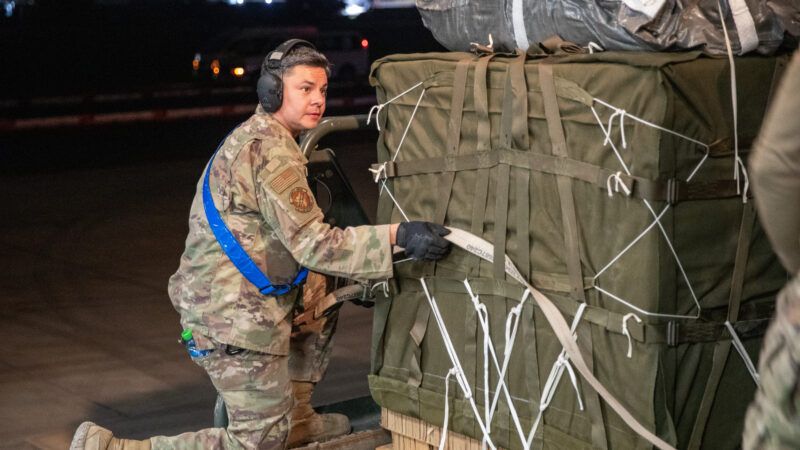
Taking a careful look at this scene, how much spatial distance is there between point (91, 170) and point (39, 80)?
14.6 m

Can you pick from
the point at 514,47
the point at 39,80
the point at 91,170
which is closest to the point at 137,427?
the point at 514,47

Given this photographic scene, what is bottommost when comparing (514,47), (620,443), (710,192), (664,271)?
(620,443)

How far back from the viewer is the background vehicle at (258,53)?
2572 centimetres

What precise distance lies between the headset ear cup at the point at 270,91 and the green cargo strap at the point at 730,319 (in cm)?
177

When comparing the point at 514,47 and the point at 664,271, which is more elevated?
the point at 514,47

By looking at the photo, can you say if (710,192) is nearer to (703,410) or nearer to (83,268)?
(703,410)

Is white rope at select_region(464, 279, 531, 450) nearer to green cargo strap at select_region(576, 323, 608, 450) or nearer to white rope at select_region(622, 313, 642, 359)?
green cargo strap at select_region(576, 323, 608, 450)

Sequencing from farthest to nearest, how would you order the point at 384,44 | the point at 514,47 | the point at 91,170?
1. the point at 384,44
2. the point at 91,170
3. the point at 514,47

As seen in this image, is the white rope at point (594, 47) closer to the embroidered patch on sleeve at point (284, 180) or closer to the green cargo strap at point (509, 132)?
the green cargo strap at point (509, 132)

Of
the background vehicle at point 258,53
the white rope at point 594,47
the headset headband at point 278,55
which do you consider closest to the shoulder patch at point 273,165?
the headset headband at point 278,55

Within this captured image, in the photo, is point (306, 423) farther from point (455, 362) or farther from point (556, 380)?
point (556, 380)

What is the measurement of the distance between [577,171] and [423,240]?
68cm

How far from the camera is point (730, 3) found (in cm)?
365

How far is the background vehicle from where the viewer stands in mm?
25719
